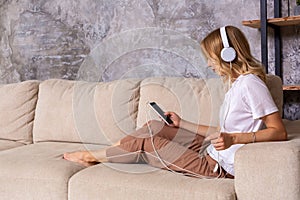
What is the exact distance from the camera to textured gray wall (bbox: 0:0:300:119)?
2.89m

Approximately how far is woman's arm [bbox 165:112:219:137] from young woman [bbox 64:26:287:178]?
55 mm

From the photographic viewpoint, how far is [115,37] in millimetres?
3295

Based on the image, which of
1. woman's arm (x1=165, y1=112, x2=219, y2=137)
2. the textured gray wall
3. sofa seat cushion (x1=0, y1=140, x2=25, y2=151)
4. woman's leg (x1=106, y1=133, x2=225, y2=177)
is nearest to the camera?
woman's leg (x1=106, y1=133, x2=225, y2=177)

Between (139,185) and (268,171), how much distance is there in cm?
49

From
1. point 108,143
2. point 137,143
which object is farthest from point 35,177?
point 108,143

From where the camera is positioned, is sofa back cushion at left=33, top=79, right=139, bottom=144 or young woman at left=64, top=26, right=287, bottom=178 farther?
sofa back cushion at left=33, top=79, right=139, bottom=144

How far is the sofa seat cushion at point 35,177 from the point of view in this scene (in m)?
1.94

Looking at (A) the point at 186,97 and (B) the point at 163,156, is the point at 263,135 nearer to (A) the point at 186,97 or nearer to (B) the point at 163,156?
(B) the point at 163,156

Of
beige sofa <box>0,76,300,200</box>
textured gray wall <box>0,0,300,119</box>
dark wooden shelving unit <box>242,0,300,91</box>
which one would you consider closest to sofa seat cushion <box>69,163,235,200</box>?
beige sofa <box>0,76,300,200</box>

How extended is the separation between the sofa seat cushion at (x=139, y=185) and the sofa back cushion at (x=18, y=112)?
949mm

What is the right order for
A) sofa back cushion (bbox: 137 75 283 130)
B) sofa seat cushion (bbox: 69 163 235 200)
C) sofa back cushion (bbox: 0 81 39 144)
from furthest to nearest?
sofa back cushion (bbox: 0 81 39 144)
sofa back cushion (bbox: 137 75 283 130)
sofa seat cushion (bbox: 69 163 235 200)

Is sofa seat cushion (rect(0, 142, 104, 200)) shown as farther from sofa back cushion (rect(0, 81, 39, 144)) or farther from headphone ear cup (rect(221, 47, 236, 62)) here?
headphone ear cup (rect(221, 47, 236, 62))

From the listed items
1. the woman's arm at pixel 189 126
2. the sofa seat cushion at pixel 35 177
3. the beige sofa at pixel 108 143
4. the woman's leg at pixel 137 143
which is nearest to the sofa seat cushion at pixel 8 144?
the beige sofa at pixel 108 143

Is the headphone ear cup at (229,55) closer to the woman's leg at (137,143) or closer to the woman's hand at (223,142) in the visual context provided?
the woman's hand at (223,142)
